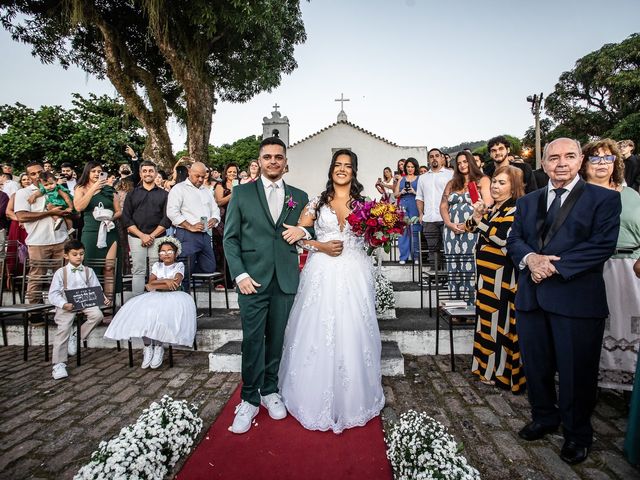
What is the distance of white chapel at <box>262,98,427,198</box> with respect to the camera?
92.1ft

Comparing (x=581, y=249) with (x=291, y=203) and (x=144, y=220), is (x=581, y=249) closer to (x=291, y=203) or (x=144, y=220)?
(x=291, y=203)

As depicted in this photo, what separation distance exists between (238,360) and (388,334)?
7.04 feet

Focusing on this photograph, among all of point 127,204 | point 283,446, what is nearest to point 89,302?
point 127,204

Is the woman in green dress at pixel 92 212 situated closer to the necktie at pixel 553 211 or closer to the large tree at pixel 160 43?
the necktie at pixel 553 211

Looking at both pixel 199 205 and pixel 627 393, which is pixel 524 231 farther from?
pixel 199 205

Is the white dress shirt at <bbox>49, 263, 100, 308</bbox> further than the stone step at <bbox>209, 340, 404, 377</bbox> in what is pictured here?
Yes

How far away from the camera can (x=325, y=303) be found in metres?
3.35

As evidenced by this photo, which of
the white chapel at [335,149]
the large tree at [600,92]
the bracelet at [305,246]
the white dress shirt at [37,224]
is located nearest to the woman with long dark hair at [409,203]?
the bracelet at [305,246]

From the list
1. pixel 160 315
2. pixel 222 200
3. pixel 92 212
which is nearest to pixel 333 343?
pixel 160 315

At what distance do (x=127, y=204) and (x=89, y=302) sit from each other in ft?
6.21

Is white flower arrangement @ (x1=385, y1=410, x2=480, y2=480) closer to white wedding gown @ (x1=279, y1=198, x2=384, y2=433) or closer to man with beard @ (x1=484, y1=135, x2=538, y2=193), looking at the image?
white wedding gown @ (x1=279, y1=198, x2=384, y2=433)

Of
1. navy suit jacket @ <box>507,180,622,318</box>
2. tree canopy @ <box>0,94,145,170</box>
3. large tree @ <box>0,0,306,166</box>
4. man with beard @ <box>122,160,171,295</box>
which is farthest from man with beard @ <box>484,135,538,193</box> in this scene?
tree canopy @ <box>0,94,145,170</box>

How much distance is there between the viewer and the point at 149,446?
2.58 meters

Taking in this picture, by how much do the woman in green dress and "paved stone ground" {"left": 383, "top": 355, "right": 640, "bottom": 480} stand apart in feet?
16.1
